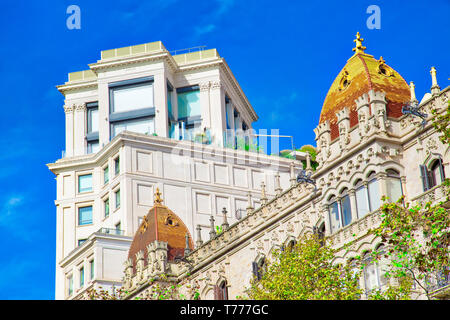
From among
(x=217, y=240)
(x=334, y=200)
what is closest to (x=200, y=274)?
(x=217, y=240)

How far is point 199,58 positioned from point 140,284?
4297 centimetres

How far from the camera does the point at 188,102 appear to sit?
98438 millimetres

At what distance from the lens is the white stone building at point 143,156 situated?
82000 millimetres

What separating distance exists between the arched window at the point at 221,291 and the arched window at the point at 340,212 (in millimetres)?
12386

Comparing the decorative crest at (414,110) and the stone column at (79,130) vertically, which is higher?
the stone column at (79,130)

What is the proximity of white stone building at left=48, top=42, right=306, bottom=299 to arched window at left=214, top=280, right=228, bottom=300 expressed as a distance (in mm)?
20496

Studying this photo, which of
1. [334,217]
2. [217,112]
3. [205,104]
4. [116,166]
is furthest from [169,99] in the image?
[334,217]

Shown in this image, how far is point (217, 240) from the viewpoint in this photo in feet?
188

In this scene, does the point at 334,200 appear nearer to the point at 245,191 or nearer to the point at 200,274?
the point at 200,274

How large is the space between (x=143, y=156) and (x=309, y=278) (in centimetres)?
4698

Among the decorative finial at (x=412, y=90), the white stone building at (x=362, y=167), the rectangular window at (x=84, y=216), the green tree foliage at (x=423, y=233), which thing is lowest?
Answer: the green tree foliage at (x=423, y=233)

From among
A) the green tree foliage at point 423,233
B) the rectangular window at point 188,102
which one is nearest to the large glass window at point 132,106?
the rectangular window at point 188,102

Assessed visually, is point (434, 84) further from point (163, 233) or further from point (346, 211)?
point (163, 233)

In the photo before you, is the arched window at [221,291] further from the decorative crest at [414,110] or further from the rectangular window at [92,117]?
the rectangular window at [92,117]
